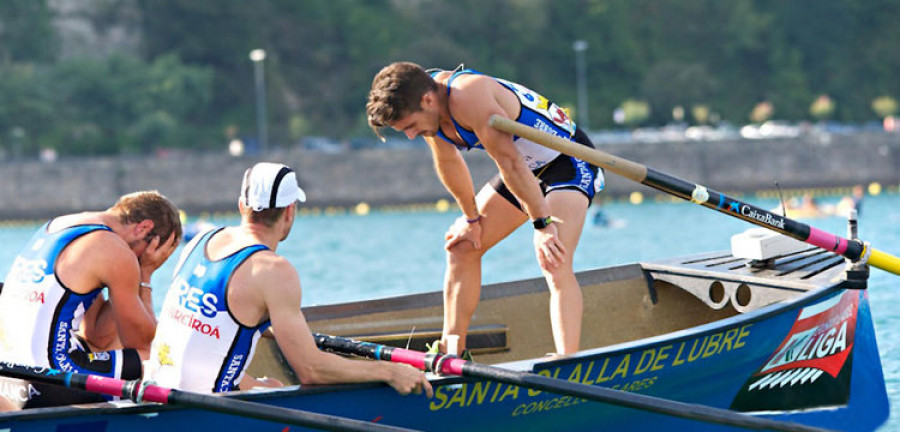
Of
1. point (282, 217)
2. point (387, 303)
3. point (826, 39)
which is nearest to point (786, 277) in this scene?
point (387, 303)

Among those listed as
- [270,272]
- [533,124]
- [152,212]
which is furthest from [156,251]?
[533,124]

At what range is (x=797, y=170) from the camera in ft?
169

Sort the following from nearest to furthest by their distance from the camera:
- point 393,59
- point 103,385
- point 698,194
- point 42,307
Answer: point 103,385, point 42,307, point 698,194, point 393,59

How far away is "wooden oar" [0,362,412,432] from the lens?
5375 mm

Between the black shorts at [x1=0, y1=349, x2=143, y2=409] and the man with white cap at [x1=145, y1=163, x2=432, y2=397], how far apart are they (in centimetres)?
39

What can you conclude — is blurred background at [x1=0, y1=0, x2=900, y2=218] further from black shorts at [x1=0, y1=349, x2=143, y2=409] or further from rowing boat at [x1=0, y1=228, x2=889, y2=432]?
black shorts at [x1=0, y1=349, x2=143, y2=409]

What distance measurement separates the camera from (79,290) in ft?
18.7

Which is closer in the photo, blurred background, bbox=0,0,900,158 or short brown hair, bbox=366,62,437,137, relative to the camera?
short brown hair, bbox=366,62,437,137

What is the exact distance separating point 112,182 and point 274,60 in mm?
22309

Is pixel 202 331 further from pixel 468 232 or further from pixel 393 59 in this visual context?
pixel 393 59

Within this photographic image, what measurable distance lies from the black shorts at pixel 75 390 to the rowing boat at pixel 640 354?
0.57 metres

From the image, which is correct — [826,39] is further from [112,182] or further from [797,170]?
[112,182]

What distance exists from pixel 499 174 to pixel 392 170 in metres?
44.9

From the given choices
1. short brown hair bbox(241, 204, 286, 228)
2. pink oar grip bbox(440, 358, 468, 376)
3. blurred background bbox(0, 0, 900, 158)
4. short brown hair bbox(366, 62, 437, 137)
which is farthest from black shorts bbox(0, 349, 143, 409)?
blurred background bbox(0, 0, 900, 158)
